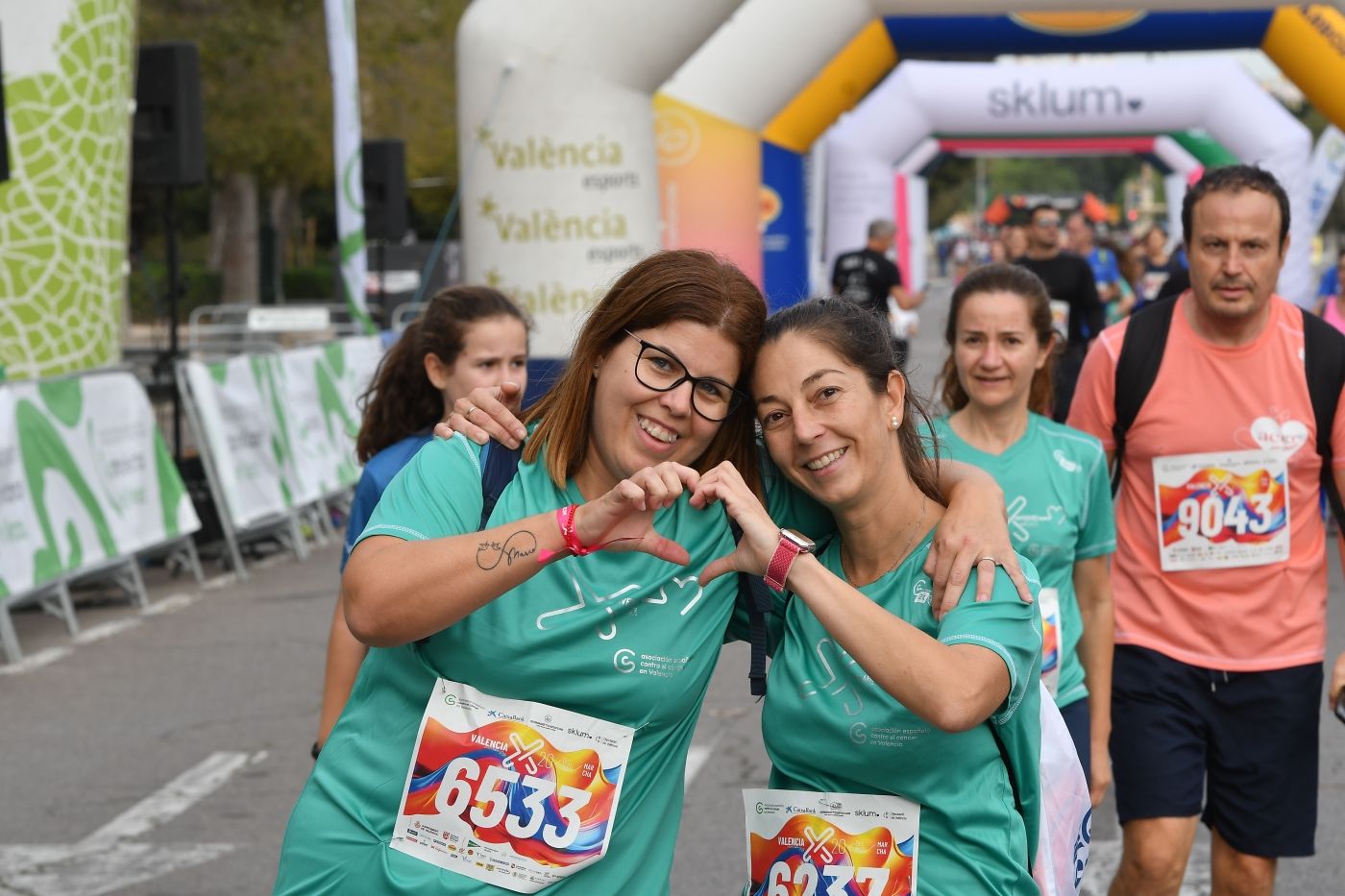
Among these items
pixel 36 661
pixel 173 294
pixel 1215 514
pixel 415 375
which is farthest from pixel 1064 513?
pixel 173 294

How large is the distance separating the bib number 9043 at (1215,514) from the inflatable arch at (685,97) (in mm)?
4513

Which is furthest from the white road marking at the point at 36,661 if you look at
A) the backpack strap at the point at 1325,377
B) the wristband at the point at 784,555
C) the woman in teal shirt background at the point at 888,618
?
the wristband at the point at 784,555

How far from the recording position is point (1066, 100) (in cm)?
2616

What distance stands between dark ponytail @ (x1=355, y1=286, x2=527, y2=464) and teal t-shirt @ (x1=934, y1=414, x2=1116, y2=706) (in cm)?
→ 117

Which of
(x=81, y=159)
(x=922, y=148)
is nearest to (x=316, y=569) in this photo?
(x=81, y=159)

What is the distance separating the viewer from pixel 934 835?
106 inches

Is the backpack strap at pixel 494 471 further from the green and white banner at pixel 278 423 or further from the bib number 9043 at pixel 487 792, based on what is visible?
the green and white banner at pixel 278 423

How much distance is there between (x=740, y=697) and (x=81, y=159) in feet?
21.7

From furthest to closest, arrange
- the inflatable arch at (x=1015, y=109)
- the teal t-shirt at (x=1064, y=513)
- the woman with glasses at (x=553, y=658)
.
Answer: the inflatable arch at (x=1015, y=109) → the teal t-shirt at (x=1064, y=513) → the woman with glasses at (x=553, y=658)

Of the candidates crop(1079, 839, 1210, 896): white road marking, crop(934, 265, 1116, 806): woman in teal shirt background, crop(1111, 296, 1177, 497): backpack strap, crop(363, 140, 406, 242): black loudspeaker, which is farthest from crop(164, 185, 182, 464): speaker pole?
crop(1111, 296, 1177, 497): backpack strap

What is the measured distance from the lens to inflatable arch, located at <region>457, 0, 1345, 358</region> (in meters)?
11.1

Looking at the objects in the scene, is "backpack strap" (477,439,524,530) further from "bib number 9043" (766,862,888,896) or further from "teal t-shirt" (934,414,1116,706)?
"teal t-shirt" (934,414,1116,706)

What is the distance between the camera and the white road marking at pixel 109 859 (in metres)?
5.43

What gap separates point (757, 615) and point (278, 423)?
31.8 ft
